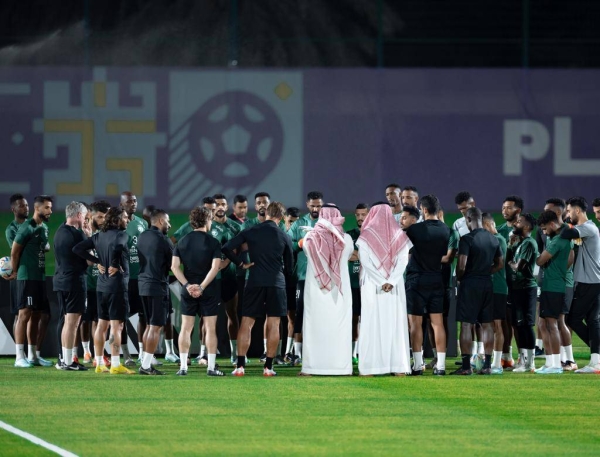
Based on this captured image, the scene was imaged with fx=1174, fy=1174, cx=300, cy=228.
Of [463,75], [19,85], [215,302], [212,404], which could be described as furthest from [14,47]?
[212,404]

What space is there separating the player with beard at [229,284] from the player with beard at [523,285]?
3.49 metres

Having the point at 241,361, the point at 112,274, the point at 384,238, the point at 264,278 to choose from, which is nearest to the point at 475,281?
the point at 384,238

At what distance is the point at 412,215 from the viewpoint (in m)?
13.8

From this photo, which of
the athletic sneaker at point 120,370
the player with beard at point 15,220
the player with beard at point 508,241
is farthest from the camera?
the player with beard at point 15,220

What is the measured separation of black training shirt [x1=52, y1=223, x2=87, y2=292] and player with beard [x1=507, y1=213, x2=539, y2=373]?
521 cm

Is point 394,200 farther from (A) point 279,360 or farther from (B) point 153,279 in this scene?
(B) point 153,279

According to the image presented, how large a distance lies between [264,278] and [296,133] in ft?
36.1

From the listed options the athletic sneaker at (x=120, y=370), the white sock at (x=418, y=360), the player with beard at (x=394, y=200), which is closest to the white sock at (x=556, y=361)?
the white sock at (x=418, y=360)

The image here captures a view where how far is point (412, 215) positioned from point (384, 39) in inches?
444

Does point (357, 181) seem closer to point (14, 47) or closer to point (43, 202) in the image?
point (14, 47)

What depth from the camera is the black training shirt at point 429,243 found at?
44.1 feet

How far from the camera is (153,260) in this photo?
13.6 metres

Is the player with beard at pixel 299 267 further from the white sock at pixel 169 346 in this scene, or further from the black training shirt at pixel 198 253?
the black training shirt at pixel 198 253

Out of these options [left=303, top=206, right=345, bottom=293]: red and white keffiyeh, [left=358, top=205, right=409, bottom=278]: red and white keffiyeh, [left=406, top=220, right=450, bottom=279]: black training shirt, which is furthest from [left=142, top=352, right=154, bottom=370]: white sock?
[left=406, top=220, right=450, bottom=279]: black training shirt
